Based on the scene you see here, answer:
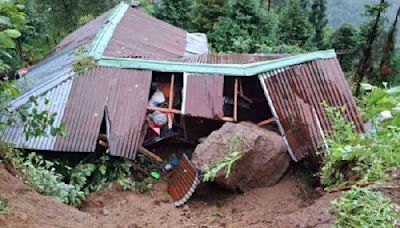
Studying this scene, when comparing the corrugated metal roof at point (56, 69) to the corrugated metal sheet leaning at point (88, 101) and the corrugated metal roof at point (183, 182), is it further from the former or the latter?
the corrugated metal roof at point (183, 182)

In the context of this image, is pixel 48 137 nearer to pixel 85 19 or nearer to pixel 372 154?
pixel 372 154

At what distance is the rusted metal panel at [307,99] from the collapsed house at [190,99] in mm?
20

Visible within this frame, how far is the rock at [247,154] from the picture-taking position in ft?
27.1

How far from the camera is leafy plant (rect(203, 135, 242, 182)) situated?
793 cm

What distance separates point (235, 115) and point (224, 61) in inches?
75.2

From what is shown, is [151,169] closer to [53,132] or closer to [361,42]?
[53,132]

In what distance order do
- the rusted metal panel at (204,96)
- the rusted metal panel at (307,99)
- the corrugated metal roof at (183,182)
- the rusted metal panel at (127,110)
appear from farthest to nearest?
the rusted metal panel at (204,96)
the rusted metal panel at (307,99)
the rusted metal panel at (127,110)
the corrugated metal roof at (183,182)

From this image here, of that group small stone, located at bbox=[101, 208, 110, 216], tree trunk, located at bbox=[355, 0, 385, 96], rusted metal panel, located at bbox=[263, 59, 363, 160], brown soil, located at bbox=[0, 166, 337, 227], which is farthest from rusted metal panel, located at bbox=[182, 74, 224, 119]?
tree trunk, located at bbox=[355, 0, 385, 96]

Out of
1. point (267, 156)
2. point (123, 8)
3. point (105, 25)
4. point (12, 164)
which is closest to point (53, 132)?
point (12, 164)

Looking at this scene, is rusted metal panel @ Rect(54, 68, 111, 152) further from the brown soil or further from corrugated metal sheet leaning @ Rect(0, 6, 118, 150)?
the brown soil

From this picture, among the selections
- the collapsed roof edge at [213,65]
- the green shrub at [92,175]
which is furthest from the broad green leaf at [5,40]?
the collapsed roof edge at [213,65]

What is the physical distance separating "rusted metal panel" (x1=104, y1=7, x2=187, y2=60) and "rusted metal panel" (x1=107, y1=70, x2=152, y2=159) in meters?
1.22

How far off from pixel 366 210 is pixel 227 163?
418 cm

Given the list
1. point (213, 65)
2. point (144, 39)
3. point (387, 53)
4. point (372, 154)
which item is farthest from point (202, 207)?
point (387, 53)
